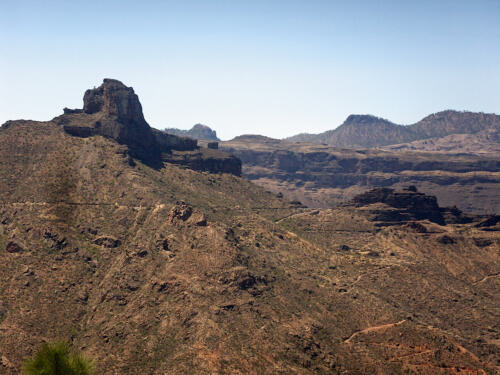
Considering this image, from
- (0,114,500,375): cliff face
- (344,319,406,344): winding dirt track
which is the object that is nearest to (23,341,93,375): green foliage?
(0,114,500,375): cliff face

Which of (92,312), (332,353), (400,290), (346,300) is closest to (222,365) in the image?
(332,353)

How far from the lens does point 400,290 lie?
650 ft

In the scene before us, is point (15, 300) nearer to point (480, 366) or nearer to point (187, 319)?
point (187, 319)

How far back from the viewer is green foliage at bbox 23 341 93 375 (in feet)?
160

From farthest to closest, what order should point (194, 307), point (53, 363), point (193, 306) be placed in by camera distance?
point (193, 306), point (194, 307), point (53, 363)

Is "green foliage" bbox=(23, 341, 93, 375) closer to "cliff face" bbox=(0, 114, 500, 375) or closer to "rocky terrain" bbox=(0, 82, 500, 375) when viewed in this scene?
"cliff face" bbox=(0, 114, 500, 375)

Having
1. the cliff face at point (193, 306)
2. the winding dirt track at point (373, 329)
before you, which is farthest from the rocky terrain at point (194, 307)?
the cliff face at point (193, 306)

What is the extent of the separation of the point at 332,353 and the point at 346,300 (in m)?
35.2

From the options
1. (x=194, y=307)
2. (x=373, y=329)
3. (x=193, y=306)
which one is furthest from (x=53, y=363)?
(x=373, y=329)

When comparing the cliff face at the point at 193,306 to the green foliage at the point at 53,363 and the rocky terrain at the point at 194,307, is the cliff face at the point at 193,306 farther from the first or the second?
the green foliage at the point at 53,363

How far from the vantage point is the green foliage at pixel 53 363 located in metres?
48.7

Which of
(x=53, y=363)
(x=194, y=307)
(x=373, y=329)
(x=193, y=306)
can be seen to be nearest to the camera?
(x=53, y=363)

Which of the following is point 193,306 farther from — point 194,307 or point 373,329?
point 373,329

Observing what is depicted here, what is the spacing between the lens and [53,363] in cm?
4906
